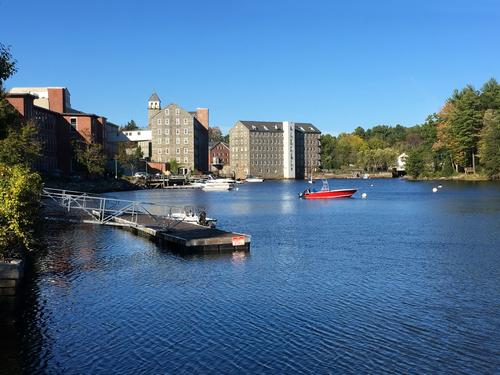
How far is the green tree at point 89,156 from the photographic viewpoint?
10569cm

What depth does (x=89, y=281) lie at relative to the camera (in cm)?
2352

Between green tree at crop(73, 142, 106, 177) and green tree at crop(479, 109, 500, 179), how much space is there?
260 feet

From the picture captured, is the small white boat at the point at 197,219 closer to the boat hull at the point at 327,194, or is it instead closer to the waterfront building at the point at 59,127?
the boat hull at the point at 327,194

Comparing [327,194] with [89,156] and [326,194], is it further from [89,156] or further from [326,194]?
[89,156]

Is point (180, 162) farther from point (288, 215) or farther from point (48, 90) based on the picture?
point (288, 215)

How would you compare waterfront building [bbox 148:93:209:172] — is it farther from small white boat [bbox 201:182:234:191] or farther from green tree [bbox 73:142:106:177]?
green tree [bbox 73:142:106:177]

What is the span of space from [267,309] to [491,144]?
114m

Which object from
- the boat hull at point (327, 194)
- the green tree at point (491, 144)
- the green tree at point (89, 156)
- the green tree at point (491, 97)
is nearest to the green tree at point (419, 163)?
the green tree at point (491, 97)

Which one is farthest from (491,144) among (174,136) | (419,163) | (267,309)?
(267,309)

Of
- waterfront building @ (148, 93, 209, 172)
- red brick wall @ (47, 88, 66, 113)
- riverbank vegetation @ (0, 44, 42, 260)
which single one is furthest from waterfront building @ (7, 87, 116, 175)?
riverbank vegetation @ (0, 44, 42, 260)

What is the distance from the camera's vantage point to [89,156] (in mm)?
106312

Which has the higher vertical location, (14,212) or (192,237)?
(14,212)

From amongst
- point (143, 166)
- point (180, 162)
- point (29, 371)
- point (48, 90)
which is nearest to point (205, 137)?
point (180, 162)

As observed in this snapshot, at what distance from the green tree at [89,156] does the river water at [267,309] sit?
73.1m
